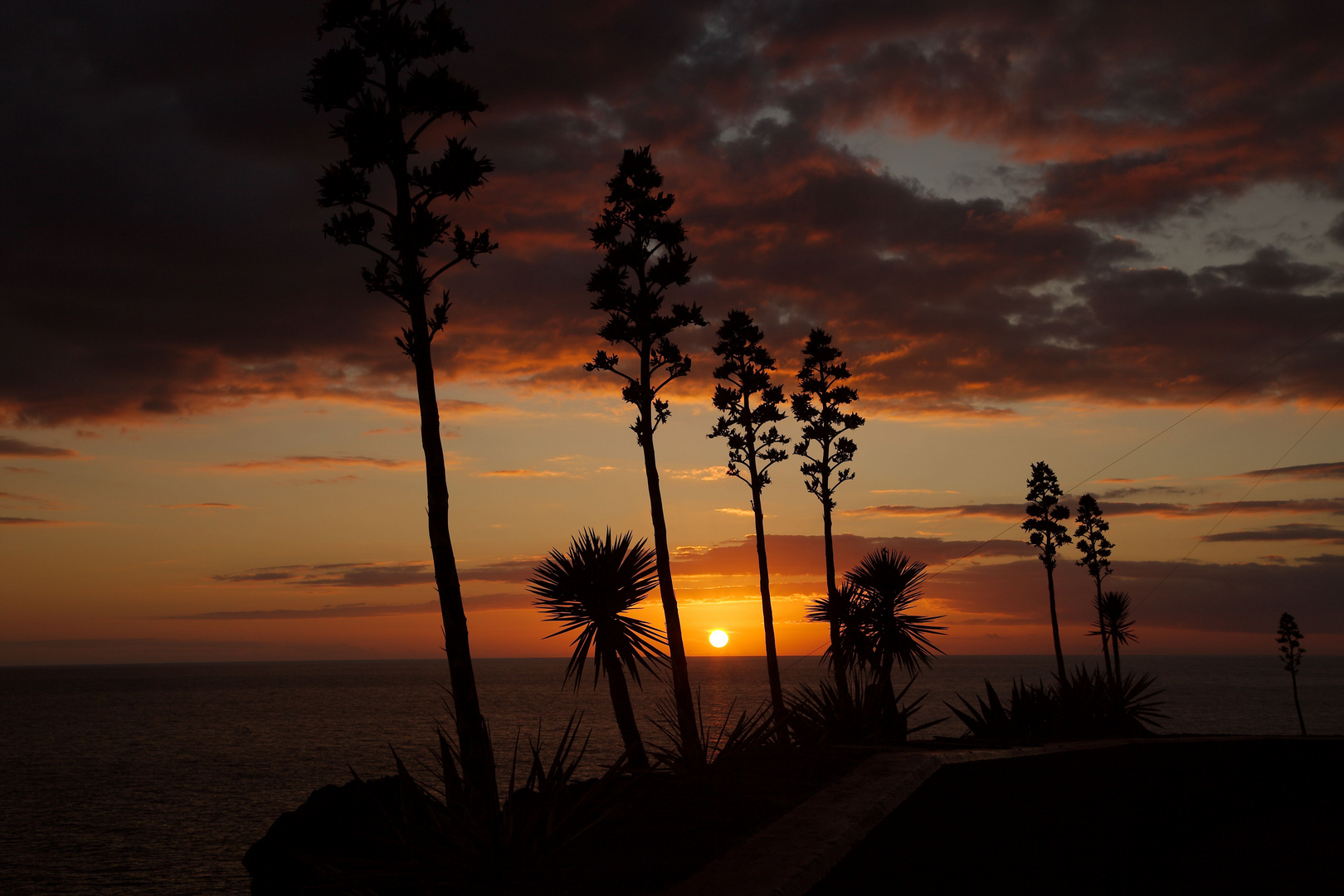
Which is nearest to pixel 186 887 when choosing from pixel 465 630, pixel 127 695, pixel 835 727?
pixel 465 630

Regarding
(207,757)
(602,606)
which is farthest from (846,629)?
(207,757)

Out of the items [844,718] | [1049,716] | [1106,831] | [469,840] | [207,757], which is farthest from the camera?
[207,757]

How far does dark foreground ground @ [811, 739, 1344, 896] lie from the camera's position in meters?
5.48

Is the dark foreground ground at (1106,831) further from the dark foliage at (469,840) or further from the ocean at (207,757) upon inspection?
the ocean at (207,757)

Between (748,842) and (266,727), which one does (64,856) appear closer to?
(748,842)

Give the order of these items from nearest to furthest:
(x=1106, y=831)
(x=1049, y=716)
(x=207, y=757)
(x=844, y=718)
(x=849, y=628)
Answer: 1. (x=1106, y=831)
2. (x=844, y=718)
3. (x=1049, y=716)
4. (x=849, y=628)
5. (x=207, y=757)

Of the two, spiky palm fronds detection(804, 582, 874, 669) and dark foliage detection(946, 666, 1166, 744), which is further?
spiky palm fronds detection(804, 582, 874, 669)

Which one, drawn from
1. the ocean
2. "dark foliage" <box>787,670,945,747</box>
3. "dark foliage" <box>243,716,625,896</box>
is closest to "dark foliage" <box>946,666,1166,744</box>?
"dark foliage" <box>787,670,945,747</box>

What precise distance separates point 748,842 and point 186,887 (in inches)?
1478

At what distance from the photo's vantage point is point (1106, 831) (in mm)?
7105

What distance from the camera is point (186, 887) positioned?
111 feet

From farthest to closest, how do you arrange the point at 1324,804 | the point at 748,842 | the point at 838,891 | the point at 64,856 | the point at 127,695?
the point at 127,695 → the point at 64,856 → the point at 1324,804 → the point at 748,842 → the point at 838,891

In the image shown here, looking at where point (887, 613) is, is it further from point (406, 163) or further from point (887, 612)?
point (406, 163)

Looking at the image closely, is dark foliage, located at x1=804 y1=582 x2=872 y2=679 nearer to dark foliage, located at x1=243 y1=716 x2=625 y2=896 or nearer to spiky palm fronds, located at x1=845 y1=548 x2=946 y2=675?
spiky palm fronds, located at x1=845 y1=548 x2=946 y2=675
